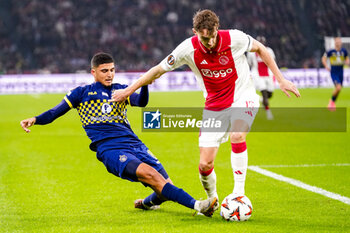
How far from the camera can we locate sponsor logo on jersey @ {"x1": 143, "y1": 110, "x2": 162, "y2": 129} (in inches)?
441

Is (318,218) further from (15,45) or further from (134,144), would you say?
(15,45)

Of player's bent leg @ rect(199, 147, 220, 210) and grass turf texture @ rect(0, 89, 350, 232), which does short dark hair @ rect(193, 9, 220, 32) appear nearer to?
player's bent leg @ rect(199, 147, 220, 210)

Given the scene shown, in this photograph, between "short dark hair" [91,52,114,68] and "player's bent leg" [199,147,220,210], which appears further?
"short dark hair" [91,52,114,68]

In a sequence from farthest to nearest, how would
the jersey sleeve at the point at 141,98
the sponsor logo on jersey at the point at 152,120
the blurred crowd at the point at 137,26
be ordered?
the blurred crowd at the point at 137,26 < the sponsor logo on jersey at the point at 152,120 < the jersey sleeve at the point at 141,98

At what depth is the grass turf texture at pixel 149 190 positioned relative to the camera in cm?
483

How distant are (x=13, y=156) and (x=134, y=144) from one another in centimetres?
468

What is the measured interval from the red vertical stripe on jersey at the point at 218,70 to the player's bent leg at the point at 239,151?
0.26 m

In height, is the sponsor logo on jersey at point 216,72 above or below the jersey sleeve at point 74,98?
above

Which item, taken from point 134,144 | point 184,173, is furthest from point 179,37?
point 134,144

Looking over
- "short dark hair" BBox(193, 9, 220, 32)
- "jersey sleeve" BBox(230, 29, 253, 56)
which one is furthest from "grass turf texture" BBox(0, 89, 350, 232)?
"short dark hair" BBox(193, 9, 220, 32)

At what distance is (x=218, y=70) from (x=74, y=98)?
146cm

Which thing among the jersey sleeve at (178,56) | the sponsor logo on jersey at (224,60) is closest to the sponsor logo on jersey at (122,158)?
the jersey sleeve at (178,56)

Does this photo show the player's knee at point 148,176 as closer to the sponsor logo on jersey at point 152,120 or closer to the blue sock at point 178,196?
the blue sock at point 178,196

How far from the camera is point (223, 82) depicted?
5.20 metres
